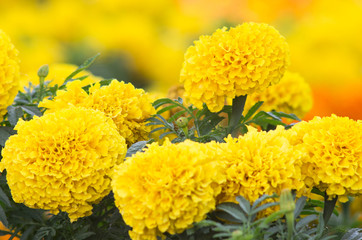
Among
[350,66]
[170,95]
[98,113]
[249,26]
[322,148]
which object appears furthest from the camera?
[350,66]

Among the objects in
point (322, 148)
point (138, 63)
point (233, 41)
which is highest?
point (138, 63)

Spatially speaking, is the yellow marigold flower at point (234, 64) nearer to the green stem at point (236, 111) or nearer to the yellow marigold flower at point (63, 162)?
the green stem at point (236, 111)

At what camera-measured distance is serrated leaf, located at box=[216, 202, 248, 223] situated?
0.89 meters

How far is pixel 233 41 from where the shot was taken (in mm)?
1178

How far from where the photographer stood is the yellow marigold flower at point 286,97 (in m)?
1.65

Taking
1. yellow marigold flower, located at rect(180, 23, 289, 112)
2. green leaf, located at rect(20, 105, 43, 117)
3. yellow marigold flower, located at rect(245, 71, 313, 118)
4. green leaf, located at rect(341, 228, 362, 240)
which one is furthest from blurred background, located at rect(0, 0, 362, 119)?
green leaf, located at rect(341, 228, 362, 240)

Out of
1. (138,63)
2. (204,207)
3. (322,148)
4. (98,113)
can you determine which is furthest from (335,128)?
(138,63)

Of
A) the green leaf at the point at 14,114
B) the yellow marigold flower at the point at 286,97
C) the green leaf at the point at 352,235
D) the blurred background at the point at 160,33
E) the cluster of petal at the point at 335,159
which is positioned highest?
the blurred background at the point at 160,33

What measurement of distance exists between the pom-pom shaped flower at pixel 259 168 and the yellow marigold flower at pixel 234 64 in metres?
0.22

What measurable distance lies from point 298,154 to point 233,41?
319 mm

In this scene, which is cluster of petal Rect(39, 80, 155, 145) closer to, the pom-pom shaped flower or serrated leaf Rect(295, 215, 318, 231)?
the pom-pom shaped flower

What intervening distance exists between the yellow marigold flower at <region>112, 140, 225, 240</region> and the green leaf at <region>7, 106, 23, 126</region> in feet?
1.51

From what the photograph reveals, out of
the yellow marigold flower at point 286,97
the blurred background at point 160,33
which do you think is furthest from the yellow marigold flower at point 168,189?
the blurred background at point 160,33

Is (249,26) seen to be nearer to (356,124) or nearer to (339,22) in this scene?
(356,124)
